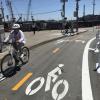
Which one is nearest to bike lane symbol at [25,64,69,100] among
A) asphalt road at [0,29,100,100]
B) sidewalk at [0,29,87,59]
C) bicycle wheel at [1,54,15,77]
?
asphalt road at [0,29,100,100]

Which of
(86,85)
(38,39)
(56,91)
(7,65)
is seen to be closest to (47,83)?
(56,91)

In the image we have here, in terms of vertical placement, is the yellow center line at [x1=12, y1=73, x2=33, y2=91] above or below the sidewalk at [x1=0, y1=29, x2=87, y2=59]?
above

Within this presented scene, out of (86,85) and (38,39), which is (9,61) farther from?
(38,39)

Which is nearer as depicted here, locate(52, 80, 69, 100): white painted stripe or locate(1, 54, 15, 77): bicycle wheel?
locate(52, 80, 69, 100): white painted stripe

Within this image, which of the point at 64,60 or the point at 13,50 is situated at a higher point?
the point at 13,50

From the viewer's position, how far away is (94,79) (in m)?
9.52

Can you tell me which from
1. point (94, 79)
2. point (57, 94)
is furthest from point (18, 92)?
point (94, 79)

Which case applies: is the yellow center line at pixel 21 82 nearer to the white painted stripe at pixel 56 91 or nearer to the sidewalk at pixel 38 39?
the white painted stripe at pixel 56 91

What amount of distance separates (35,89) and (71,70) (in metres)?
3.12

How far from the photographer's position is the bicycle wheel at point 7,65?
35.3ft

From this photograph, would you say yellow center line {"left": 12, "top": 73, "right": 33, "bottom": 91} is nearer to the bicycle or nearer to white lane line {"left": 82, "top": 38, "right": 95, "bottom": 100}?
the bicycle

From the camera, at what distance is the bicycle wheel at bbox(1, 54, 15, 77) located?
423 inches

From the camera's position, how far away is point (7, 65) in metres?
11.1

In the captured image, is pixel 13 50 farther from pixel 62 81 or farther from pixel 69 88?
pixel 69 88
